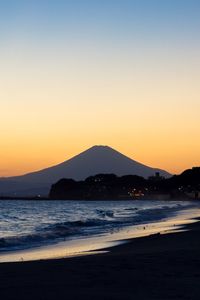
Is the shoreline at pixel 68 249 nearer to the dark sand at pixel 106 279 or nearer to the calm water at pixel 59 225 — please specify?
the calm water at pixel 59 225

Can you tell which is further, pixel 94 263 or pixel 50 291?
pixel 94 263

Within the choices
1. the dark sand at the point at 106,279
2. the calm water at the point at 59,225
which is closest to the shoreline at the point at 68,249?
the calm water at the point at 59,225

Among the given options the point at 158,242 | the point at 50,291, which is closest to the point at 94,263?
the point at 50,291

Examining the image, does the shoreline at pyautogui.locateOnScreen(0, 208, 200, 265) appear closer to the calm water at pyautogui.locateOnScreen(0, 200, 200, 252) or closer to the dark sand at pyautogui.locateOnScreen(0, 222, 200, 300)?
the calm water at pyautogui.locateOnScreen(0, 200, 200, 252)

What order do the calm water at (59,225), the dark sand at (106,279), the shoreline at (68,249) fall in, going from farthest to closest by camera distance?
the calm water at (59,225) < the shoreline at (68,249) < the dark sand at (106,279)

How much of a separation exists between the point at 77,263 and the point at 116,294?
425 centimetres

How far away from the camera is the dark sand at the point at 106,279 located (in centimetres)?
791

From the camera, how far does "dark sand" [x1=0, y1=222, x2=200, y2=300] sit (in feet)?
26.0

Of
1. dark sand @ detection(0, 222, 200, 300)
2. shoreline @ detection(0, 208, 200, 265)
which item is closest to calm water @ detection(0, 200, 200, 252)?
shoreline @ detection(0, 208, 200, 265)

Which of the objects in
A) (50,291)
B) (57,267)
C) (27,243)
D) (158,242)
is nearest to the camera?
(50,291)

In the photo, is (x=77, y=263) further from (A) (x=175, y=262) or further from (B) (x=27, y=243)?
(B) (x=27, y=243)

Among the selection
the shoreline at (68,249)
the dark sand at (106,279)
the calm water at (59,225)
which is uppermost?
the calm water at (59,225)

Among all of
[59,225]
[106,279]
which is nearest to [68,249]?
[106,279]

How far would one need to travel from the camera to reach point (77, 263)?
12.1 m
